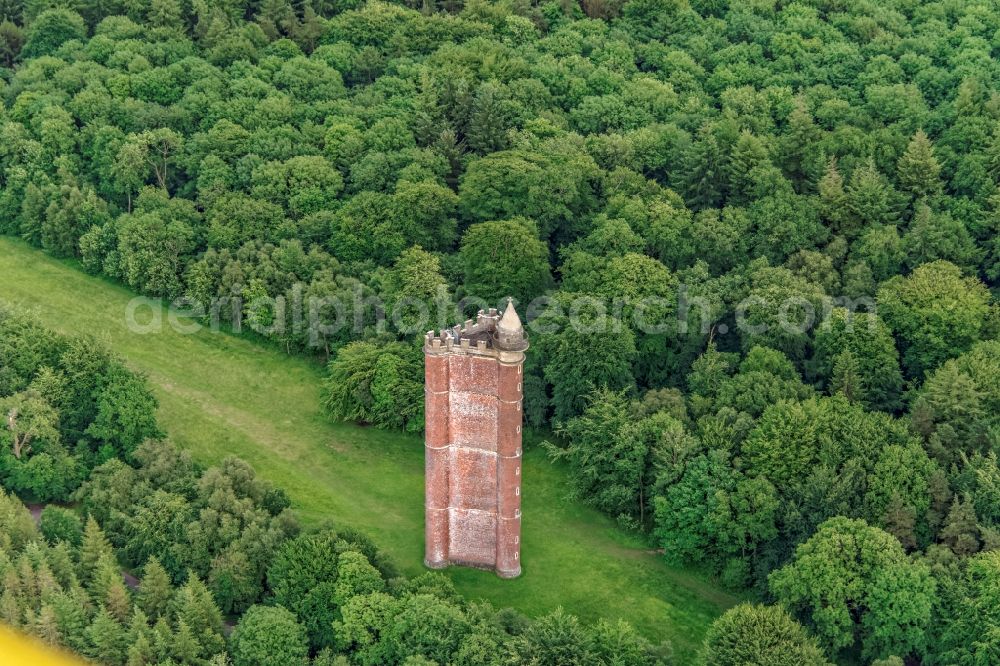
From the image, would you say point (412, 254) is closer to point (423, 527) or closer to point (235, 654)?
point (423, 527)

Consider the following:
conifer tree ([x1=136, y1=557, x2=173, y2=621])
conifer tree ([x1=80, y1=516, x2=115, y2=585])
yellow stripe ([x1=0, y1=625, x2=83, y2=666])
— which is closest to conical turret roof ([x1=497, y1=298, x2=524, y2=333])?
conifer tree ([x1=136, y1=557, x2=173, y2=621])

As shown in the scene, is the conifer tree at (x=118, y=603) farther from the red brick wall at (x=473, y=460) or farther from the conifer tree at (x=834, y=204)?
the conifer tree at (x=834, y=204)

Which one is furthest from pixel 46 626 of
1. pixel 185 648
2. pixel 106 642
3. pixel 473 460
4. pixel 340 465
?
pixel 340 465

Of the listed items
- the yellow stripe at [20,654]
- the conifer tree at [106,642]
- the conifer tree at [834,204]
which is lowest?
the conifer tree at [106,642]

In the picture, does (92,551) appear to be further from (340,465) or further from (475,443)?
(475,443)

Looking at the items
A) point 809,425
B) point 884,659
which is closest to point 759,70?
point 809,425

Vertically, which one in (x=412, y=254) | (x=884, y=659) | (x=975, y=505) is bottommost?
(x=884, y=659)

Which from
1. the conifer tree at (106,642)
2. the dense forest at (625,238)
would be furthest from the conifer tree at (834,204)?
the conifer tree at (106,642)
